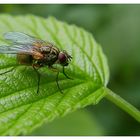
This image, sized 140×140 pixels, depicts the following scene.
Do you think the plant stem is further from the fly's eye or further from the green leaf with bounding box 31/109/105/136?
the green leaf with bounding box 31/109/105/136

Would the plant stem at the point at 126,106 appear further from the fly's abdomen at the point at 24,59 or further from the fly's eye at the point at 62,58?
the fly's abdomen at the point at 24,59

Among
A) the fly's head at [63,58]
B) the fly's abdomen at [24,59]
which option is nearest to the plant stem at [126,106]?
the fly's head at [63,58]

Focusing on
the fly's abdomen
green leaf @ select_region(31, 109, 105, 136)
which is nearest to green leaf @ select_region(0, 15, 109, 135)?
the fly's abdomen

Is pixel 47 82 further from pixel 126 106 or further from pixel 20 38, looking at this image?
pixel 126 106

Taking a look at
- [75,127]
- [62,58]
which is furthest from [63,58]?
[75,127]

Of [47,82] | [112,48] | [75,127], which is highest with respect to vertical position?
[47,82]

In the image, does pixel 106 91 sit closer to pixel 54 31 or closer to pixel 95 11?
pixel 54 31
